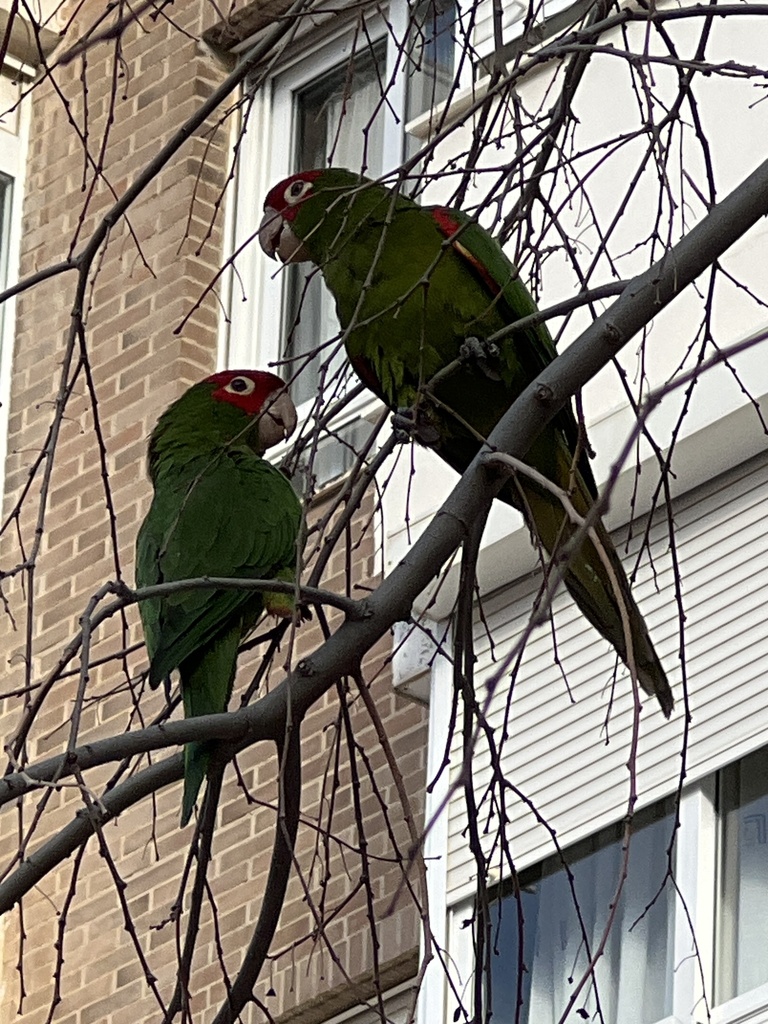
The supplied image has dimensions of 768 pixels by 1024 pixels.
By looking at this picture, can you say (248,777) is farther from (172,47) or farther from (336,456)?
(172,47)

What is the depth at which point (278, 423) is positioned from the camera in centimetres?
409

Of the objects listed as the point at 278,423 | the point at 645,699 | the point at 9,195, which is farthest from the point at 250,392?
the point at 9,195

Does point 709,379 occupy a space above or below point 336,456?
below

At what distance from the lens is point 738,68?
2.64 meters

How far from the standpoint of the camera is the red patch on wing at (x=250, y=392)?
14.0ft

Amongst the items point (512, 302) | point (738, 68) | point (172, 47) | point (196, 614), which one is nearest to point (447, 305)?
point (512, 302)

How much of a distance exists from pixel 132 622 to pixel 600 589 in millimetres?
3803

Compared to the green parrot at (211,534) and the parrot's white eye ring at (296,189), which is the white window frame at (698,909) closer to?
the green parrot at (211,534)

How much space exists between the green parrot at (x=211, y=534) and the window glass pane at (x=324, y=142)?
10.6 feet

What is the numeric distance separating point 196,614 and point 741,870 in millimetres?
1742

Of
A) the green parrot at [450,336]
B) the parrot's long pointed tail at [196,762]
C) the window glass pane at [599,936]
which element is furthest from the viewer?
the window glass pane at [599,936]

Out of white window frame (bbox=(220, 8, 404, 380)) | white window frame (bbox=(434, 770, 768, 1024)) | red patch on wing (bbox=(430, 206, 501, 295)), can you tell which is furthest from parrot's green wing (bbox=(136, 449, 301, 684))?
white window frame (bbox=(220, 8, 404, 380))

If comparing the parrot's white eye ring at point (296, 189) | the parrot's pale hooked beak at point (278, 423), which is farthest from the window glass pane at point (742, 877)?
the parrot's white eye ring at point (296, 189)

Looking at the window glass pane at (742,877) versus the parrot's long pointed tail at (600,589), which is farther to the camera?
the window glass pane at (742,877)
